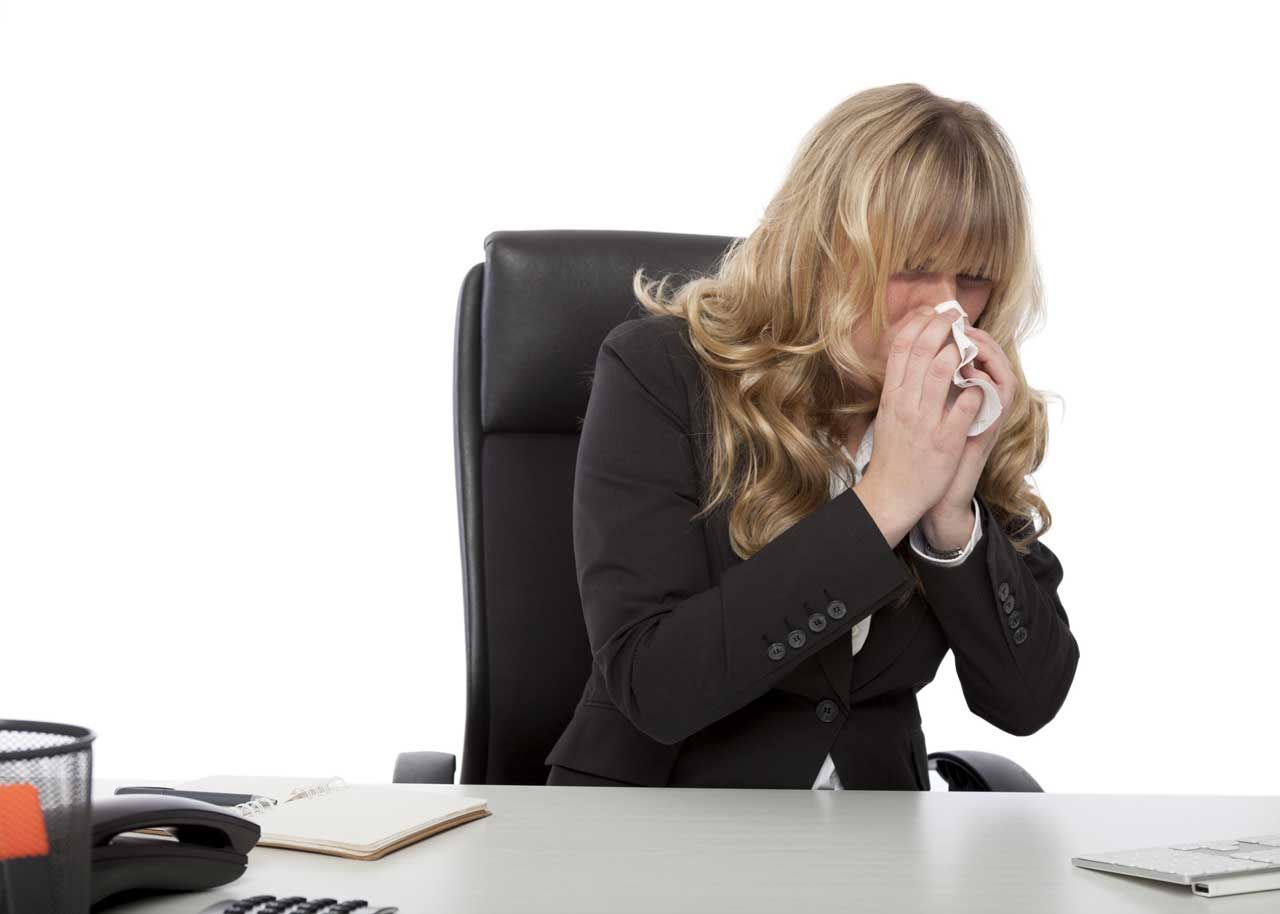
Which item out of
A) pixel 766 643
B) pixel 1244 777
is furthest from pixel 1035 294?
pixel 1244 777

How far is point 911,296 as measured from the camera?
1.27m

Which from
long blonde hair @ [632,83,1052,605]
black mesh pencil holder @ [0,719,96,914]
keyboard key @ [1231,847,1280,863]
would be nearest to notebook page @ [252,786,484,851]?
black mesh pencil holder @ [0,719,96,914]

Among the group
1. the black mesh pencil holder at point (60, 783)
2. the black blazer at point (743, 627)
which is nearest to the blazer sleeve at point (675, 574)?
the black blazer at point (743, 627)

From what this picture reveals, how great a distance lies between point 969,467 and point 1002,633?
0.19 metres

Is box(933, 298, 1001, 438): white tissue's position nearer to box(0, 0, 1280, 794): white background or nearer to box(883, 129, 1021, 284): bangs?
box(883, 129, 1021, 284): bangs

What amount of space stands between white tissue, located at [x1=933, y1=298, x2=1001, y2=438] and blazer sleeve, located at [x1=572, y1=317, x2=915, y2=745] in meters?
0.15

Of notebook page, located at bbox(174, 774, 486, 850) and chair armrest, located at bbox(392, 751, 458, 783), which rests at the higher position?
notebook page, located at bbox(174, 774, 486, 850)

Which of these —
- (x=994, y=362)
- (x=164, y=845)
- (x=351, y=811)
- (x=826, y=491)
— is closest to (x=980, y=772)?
(x=826, y=491)

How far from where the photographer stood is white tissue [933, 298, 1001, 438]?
1190 mm

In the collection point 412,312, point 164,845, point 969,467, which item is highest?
point 412,312

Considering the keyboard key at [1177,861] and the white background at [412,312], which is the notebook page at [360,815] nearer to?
the keyboard key at [1177,861]

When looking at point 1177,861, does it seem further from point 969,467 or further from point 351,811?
point 351,811

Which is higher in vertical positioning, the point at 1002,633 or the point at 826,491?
the point at 826,491

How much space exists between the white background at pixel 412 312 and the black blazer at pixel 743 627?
1.43 m
